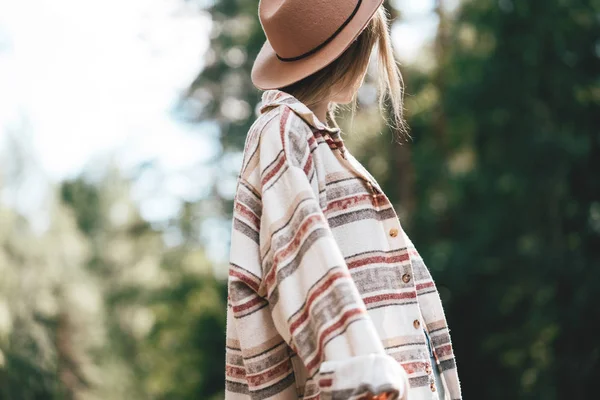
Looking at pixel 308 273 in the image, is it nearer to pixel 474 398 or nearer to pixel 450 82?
pixel 474 398

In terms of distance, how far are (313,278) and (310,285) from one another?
1cm

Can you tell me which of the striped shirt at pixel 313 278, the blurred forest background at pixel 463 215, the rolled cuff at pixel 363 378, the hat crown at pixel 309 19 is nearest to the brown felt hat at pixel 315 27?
the hat crown at pixel 309 19

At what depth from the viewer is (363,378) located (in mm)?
1226

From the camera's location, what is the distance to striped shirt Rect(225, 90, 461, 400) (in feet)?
4.33

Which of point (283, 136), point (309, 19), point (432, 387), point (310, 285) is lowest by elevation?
point (432, 387)

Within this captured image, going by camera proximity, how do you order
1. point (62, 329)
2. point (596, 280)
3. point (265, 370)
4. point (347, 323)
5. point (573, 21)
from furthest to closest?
1. point (62, 329)
2. point (573, 21)
3. point (596, 280)
4. point (265, 370)
5. point (347, 323)

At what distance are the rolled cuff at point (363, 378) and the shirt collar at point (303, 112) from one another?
0.54 meters

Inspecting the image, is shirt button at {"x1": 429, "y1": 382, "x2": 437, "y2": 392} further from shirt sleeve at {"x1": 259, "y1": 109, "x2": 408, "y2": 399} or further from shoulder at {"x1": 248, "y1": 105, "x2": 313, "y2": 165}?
shoulder at {"x1": 248, "y1": 105, "x2": 313, "y2": 165}

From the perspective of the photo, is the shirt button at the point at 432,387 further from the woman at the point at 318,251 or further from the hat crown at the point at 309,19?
the hat crown at the point at 309,19

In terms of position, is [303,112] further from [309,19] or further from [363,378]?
[363,378]

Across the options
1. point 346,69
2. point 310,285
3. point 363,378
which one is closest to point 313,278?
point 310,285

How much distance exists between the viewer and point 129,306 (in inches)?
755

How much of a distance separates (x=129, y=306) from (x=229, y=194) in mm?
5436

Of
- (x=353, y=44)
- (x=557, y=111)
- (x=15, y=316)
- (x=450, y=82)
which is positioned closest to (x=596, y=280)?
(x=557, y=111)
